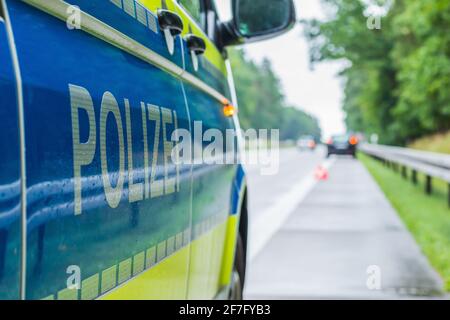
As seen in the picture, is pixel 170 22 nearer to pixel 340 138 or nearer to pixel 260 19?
pixel 260 19

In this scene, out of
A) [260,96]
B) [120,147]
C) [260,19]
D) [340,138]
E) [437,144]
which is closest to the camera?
[120,147]

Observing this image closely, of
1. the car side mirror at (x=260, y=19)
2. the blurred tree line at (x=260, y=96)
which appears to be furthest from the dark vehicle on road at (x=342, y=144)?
the blurred tree line at (x=260, y=96)

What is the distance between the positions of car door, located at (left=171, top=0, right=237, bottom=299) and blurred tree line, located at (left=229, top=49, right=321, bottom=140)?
107121 mm

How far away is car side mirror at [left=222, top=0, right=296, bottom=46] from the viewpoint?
3740mm

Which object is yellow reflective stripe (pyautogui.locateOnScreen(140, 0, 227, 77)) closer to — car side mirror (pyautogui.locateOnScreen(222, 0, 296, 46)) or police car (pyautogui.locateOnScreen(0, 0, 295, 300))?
police car (pyautogui.locateOnScreen(0, 0, 295, 300))

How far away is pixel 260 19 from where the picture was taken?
12.4 feet

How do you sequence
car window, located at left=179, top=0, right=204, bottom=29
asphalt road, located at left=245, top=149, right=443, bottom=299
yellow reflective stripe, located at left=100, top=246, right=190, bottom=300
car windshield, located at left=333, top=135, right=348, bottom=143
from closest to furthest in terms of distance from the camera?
yellow reflective stripe, located at left=100, top=246, right=190, bottom=300 < car window, located at left=179, top=0, right=204, bottom=29 < asphalt road, located at left=245, top=149, right=443, bottom=299 < car windshield, located at left=333, top=135, right=348, bottom=143

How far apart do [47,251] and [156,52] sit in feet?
3.28

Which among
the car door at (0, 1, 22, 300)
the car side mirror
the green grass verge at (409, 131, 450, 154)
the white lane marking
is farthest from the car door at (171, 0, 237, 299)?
the green grass verge at (409, 131, 450, 154)

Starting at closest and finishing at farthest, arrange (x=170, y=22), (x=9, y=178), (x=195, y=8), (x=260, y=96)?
(x=9, y=178) → (x=170, y=22) → (x=195, y=8) → (x=260, y=96)

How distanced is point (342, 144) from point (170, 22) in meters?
46.2

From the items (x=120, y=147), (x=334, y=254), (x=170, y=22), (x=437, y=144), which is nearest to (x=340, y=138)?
(x=437, y=144)

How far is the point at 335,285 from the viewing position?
Answer: 6617mm

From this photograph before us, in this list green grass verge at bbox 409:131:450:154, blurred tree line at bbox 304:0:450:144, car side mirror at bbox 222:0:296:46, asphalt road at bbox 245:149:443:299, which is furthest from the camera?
blurred tree line at bbox 304:0:450:144
